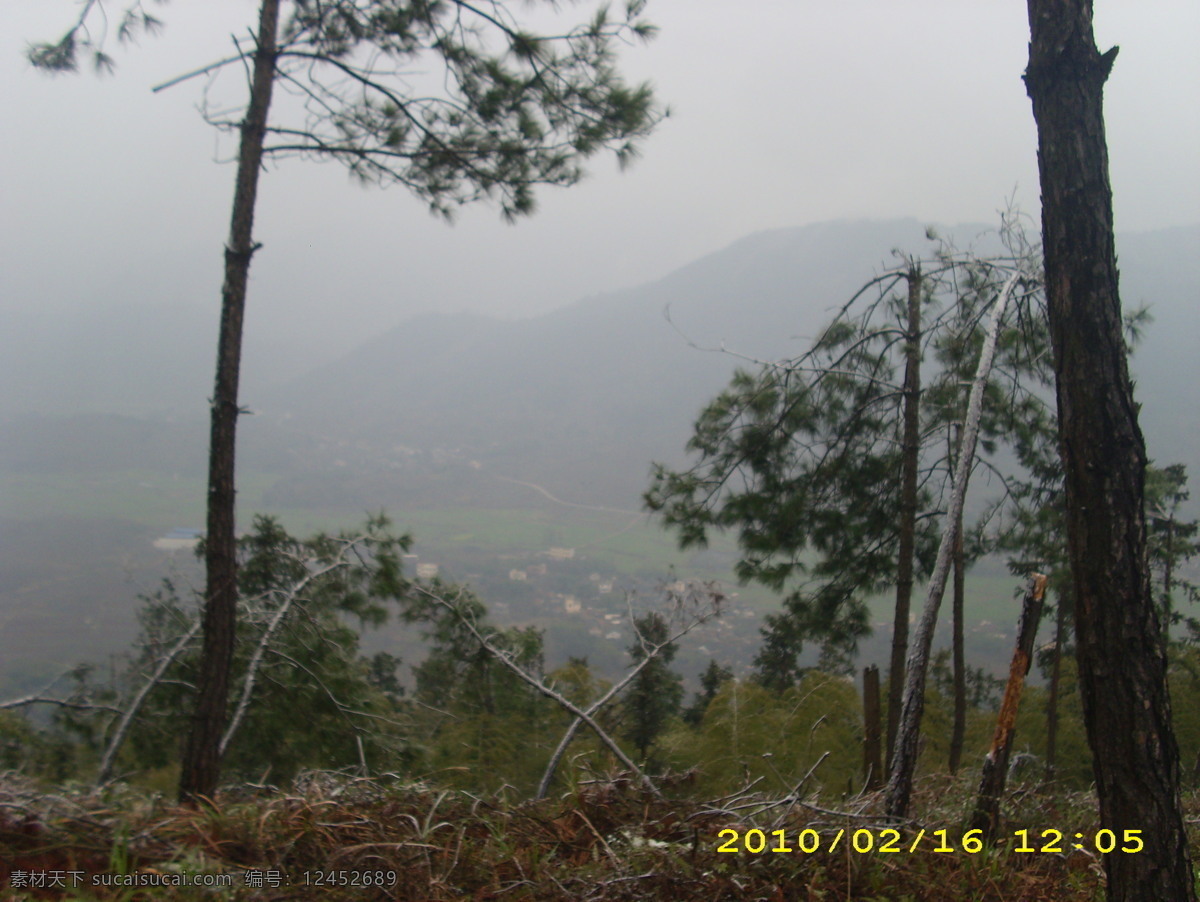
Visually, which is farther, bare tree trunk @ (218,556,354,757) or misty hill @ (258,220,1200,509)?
misty hill @ (258,220,1200,509)

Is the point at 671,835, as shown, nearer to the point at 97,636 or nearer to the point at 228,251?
the point at 228,251

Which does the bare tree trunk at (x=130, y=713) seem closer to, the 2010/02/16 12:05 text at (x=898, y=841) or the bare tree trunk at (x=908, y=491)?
the 2010/02/16 12:05 text at (x=898, y=841)

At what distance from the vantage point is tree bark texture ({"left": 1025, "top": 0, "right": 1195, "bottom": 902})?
1938 millimetres

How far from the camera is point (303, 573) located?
20.0ft

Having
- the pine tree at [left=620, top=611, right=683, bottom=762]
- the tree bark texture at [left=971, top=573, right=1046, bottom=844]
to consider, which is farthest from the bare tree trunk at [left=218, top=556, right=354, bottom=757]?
the tree bark texture at [left=971, top=573, right=1046, bottom=844]

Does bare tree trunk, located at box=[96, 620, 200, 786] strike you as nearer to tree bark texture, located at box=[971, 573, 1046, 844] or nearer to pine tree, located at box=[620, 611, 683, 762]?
pine tree, located at box=[620, 611, 683, 762]

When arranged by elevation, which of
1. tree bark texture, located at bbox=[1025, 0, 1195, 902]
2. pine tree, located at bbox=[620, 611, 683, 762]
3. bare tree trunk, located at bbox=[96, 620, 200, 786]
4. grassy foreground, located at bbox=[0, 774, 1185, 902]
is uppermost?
tree bark texture, located at bbox=[1025, 0, 1195, 902]

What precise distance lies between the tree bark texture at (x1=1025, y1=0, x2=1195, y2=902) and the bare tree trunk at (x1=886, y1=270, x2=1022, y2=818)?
1.01m

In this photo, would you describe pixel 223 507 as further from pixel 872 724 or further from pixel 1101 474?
pixel 1101 474

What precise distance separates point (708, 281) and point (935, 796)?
198 feet

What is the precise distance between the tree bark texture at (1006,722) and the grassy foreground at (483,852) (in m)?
0.15

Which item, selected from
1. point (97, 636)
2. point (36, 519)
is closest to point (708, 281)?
point (36, 519)

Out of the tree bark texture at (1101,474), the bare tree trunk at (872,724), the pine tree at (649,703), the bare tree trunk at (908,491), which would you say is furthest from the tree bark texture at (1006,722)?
the pine tree at (649,703)

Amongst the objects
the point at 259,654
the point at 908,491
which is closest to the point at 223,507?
the point at 259,654
